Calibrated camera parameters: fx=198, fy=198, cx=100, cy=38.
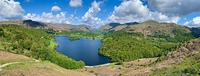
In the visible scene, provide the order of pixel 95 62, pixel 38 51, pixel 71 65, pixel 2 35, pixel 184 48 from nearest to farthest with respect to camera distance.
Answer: pixel 184 48, pixel 71 65, pixel 38 51, pixel 95 62, pixel 2 35

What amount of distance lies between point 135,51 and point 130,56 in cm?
1589

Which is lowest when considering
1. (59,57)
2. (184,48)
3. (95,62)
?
(95,62)

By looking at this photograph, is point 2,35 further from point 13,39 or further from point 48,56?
point 48,56

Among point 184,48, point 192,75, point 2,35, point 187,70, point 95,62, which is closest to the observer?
point 192,75

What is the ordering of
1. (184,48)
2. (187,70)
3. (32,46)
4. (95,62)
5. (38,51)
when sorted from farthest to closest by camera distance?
1. (95,62)
2. (32,46)
3. (38,51)
4. (184,48)
5. (187,70)

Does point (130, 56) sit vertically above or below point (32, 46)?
below

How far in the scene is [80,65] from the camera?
127 metres

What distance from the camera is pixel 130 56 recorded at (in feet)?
598

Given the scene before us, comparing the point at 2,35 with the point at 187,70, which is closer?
the point at 187,70

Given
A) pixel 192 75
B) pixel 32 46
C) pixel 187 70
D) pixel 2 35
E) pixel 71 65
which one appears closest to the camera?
pixel 192 75

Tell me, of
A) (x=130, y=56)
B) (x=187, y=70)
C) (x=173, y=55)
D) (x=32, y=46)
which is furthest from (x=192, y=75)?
(x=130, y=56)

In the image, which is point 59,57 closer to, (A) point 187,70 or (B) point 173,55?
(B) point 173,55

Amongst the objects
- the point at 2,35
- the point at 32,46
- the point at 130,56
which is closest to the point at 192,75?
the point at 32,46

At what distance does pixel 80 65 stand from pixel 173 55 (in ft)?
203
